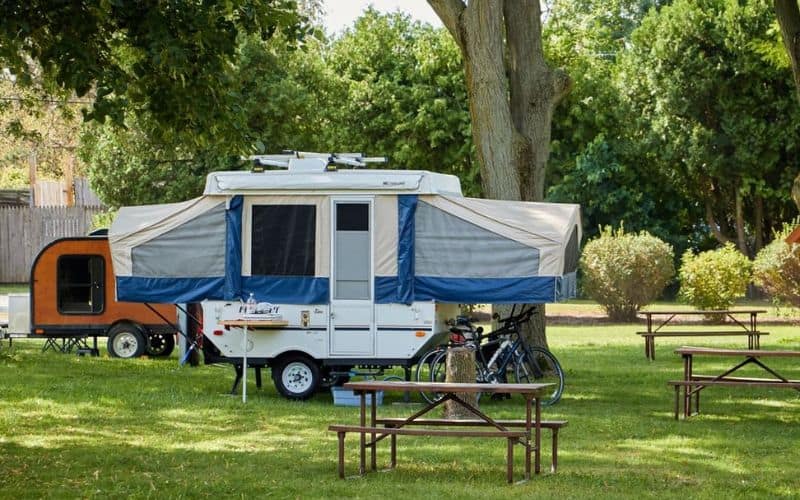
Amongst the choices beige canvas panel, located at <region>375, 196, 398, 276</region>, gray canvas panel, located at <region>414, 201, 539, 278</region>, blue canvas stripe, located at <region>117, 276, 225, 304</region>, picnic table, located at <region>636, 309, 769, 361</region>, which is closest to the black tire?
blue canvas stripe, located at <region>117, 276, 225, 304</region>

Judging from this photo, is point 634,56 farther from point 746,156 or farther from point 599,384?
point 599,384

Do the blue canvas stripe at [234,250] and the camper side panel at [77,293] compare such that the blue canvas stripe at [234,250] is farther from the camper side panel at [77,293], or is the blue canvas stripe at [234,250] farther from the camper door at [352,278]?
the camper side panel at [77,293]

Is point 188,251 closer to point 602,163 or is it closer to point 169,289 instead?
point 169,289

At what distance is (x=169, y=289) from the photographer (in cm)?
1672

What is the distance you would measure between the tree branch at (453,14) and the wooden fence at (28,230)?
27611 mm

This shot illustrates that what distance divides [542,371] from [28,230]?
99.5 ft

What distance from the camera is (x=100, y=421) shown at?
1428 cm

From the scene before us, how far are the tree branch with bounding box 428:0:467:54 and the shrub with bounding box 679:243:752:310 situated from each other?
575 inches

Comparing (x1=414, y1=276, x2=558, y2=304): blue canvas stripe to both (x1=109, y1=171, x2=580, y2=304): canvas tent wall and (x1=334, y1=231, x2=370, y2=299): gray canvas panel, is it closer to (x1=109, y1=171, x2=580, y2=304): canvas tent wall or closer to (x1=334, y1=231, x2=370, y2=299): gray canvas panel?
(x1=109, y1=171, x2=580, y2=304): canvas tent wall

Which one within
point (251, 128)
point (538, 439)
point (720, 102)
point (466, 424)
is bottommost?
point (538, 439)

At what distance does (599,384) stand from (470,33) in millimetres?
5134

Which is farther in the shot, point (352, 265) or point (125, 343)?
point (125, 343)

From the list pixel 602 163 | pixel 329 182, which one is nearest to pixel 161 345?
pixel 329 182

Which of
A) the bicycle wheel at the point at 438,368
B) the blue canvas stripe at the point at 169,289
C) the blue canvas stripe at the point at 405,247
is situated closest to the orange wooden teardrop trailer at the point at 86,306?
the blue canvas stripe at the point at 169,289
